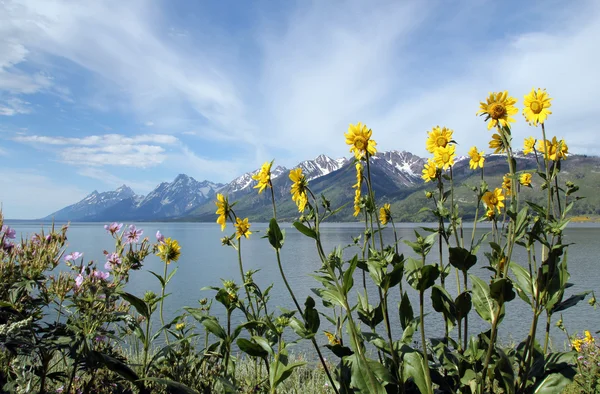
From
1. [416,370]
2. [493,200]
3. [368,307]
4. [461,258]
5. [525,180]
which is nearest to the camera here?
[416,370]

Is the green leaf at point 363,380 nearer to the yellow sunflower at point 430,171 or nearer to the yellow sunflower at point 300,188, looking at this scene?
the yellow sunflower at point 300,188

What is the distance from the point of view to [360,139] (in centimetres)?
279

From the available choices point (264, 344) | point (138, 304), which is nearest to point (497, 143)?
point (264, 344)

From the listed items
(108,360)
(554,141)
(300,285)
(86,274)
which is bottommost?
(300,285)

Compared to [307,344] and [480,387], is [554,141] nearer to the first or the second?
[480,387]

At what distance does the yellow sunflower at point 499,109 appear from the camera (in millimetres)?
2490

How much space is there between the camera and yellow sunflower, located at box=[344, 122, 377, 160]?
9.11 ft

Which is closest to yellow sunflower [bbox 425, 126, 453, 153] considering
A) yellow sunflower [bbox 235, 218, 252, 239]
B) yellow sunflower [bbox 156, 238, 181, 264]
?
yellow sunflower [bbox 235, 218, 252, 239]

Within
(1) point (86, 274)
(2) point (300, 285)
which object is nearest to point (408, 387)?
(1) point (86, 274)

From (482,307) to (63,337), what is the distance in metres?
2.80

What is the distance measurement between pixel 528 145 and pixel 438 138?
3.71 feet

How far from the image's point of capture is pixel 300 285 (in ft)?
81.9

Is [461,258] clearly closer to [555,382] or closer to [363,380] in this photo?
[555,382]

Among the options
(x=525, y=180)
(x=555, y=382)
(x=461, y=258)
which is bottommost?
(x=555, y=382)
